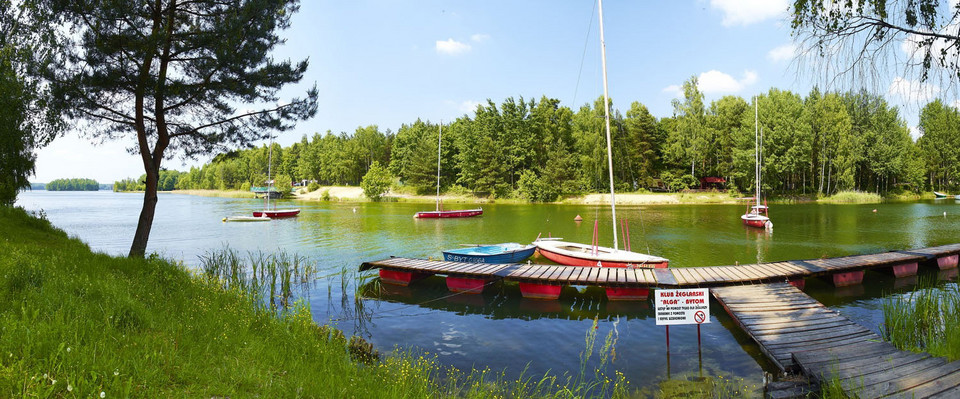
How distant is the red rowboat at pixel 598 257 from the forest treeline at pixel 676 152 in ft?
143

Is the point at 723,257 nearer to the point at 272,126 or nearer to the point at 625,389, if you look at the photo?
the point at 625,389

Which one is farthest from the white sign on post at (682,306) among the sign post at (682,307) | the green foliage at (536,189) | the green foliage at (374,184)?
the green foliage at (374,184)

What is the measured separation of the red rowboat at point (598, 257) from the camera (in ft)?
55.9

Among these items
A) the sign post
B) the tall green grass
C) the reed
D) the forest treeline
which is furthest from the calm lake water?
the forest treeline

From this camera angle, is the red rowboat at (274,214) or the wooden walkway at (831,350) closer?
the wooden walkway at (831,350)

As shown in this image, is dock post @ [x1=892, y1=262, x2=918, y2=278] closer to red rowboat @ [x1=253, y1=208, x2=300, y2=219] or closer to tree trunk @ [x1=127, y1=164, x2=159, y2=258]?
tree trunk @ [x1=127, y1=164, x2=159, y2=258]

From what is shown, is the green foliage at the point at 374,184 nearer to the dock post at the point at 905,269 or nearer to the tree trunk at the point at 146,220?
the tree trunk at the point at 146,220

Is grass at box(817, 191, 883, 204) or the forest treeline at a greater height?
the forest treeline

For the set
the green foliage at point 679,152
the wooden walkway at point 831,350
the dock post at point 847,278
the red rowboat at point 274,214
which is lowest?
the dock post at point 847,278

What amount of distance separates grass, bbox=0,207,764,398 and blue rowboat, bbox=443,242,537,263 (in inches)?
365

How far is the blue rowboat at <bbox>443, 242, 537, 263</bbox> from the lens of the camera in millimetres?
19594

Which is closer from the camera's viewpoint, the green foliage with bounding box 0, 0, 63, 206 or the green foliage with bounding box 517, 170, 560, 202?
the green foliage with bounding box 0, 0, 63, 206

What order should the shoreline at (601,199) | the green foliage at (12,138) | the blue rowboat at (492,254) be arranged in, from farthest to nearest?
1. the shoreline at (601,199)
2. the blue rowboat at (492,254)
3. the green foliage at (12,138)

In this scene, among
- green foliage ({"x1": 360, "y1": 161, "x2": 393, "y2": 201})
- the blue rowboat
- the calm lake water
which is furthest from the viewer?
green foliage ({"x1": 360, "y1": 161, "x2": 393, "y2": 201})
